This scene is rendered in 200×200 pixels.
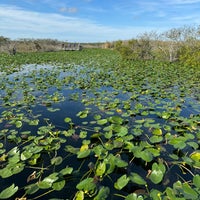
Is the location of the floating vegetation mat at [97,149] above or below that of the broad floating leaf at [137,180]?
below

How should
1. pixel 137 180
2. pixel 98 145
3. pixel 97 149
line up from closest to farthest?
pixel 137 180
pixel 97 149
pixel 98 145

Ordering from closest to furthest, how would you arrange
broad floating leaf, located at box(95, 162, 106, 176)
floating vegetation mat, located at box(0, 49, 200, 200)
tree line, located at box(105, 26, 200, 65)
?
floating vegetation mat, located at box(0, 49, 200, 200) → broad floating leaf, located at box(95, 162, 106, 176) → tree line, located at box(105, 26, 200, 65)

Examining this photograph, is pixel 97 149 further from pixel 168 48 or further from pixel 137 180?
pixel 168 48

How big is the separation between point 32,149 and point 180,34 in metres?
15.3

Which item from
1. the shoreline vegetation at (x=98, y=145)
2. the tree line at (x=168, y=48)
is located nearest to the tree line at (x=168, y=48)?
the tree line at (x=168, y=48)

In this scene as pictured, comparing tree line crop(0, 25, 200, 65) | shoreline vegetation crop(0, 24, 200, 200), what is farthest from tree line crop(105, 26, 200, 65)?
shoreline vegetation crop(0, 24, 200, 200)

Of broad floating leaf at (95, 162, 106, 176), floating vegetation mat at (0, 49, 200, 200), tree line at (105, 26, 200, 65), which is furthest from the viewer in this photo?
tree line at (105, 26, 200, 65)

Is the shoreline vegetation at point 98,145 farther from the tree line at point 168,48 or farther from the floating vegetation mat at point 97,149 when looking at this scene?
the tree line at point 168,48

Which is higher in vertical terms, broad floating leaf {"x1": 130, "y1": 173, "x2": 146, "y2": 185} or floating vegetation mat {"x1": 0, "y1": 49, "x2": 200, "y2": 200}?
broad floating leaf {"x1": 130, "y1": 173, "x2": 146, "y2": 185}

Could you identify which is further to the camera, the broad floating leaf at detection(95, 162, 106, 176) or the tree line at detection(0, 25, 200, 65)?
the tree line at detection(0, 25, 200, 65)

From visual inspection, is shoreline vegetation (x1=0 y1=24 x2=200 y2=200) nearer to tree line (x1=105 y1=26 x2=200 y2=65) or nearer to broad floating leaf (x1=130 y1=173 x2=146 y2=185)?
broad floating leaf (x1=130 y1=173 x2=146 y2=185)

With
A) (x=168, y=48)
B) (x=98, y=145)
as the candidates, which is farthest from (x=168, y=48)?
(x=98, y=145)

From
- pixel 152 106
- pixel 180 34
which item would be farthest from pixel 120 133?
pixel 180 34

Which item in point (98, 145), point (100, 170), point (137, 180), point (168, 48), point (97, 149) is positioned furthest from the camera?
point (168, 48)
